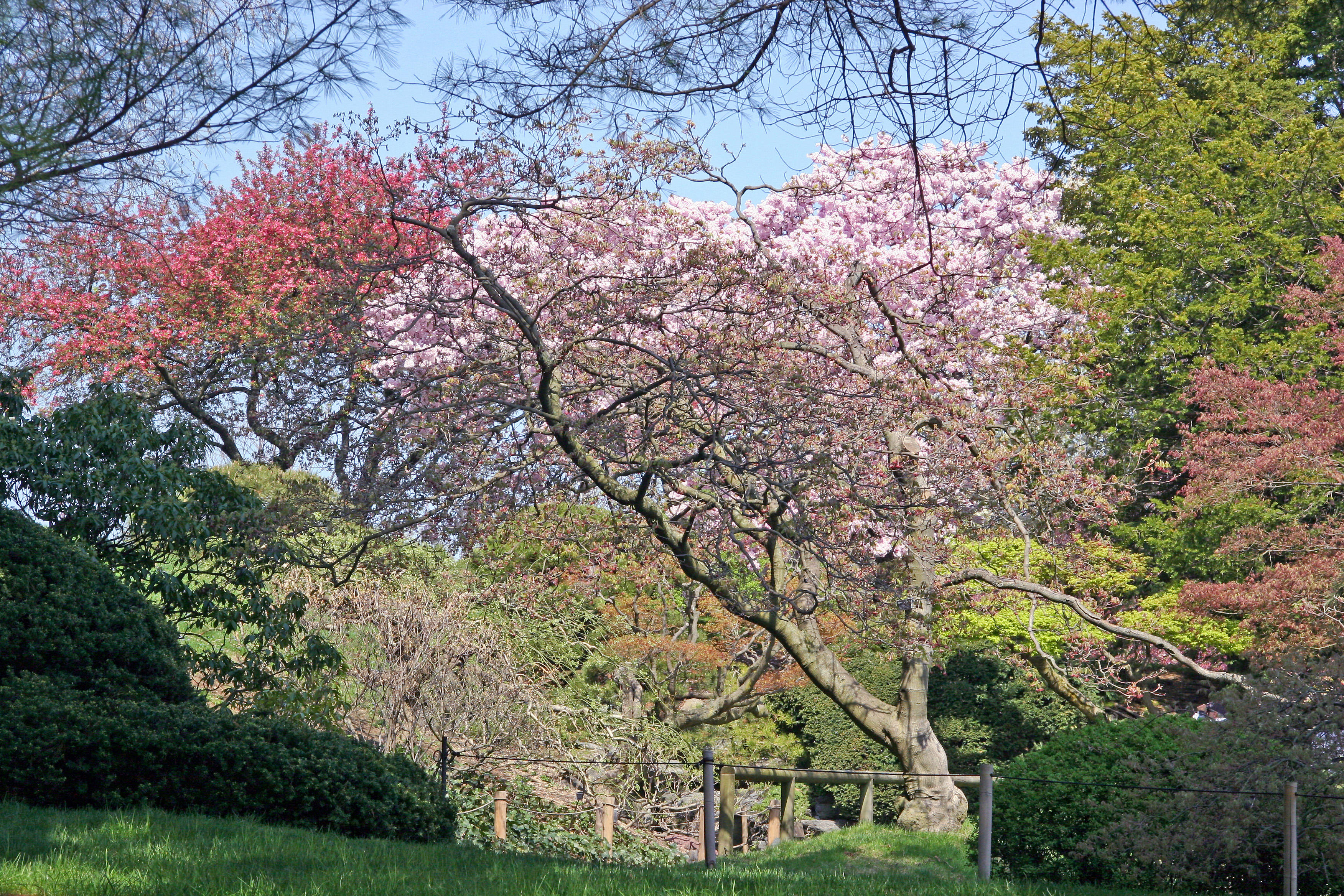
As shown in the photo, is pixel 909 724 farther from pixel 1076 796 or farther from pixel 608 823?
pixel 1076 796

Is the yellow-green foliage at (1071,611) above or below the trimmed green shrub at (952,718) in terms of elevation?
above

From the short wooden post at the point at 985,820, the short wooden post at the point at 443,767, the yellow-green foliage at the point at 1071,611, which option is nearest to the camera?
the short wooden post at the point at 985,820

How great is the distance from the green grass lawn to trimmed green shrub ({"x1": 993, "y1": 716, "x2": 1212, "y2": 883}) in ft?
3.75

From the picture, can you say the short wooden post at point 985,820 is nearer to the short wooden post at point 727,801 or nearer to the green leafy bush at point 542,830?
the short wooden post at point 727,801

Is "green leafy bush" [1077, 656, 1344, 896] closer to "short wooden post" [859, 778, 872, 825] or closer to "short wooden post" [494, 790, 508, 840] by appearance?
"short wooden post" [494, 790, 508, 840]

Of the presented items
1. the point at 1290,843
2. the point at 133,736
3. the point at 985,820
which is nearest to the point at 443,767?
the point at 133,736

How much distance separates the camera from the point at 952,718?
15.4m

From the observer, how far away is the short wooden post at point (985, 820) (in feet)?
24.8

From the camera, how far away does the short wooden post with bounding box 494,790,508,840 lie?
385 inches

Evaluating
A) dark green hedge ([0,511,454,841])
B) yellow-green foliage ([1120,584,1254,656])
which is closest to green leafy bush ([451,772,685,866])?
dark green hedge ([0,511,454,841])

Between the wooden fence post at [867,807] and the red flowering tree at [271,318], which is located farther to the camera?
the wooden fence post at [867,807]

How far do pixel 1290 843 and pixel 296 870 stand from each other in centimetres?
530

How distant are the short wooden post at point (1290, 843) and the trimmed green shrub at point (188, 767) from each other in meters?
5.19

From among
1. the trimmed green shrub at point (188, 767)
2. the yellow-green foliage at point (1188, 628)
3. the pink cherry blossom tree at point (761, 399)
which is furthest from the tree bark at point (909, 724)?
→ the trimmed green shrub at point (188, 767)
